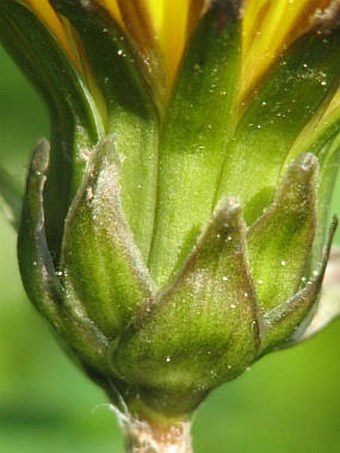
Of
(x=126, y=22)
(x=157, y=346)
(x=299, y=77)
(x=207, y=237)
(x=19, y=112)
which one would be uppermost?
(x=126, y=22)

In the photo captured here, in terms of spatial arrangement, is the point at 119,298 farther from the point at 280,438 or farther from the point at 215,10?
the point at 280,438

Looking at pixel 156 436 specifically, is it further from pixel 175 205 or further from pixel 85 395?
pixel 85 395

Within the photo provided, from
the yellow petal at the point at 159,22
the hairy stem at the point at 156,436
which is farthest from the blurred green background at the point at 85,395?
the yellow petal at the point at 159,22

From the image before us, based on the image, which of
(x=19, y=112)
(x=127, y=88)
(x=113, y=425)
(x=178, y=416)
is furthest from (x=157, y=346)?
(x=19, y=112)

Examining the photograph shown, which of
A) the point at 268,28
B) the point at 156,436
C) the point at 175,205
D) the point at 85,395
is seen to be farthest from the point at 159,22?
A: the point at 85,395

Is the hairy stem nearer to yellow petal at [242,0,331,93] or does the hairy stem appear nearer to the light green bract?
the light green bract

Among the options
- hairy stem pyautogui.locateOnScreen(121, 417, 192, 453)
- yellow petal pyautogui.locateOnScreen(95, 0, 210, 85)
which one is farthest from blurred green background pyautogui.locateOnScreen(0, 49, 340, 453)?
yellow petal pyautogui.locateOnScreen(95, 0, 210, 85)
